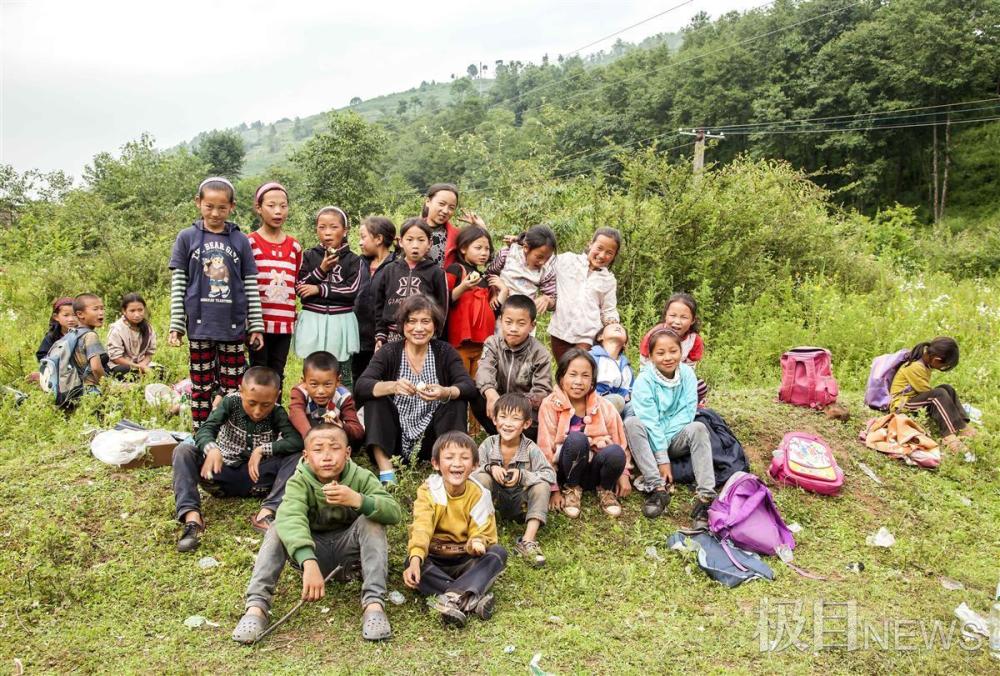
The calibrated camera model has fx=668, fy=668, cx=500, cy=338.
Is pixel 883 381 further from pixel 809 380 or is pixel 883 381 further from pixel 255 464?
pixel 255 464

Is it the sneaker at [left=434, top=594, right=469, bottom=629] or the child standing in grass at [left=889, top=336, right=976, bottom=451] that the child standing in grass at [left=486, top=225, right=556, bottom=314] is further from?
the child standing in grass at [left=889, top=336, right=976, bottom=451]

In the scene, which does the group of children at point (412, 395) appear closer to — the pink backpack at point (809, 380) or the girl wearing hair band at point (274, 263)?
the girl wearing hair band at point (274, 263)

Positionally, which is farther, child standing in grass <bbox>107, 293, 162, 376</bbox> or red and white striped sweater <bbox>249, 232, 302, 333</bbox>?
child standing in grass <bbox>107, 293, 162, 376</bbox>

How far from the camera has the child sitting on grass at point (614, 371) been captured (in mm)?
4961

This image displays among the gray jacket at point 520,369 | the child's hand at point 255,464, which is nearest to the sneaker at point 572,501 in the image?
the gray jacket at point 520,369

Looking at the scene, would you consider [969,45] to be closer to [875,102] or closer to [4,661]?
[875,102]

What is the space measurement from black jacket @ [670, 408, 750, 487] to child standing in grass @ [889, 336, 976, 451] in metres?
2.13

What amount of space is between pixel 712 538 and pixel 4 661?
12.8 feet

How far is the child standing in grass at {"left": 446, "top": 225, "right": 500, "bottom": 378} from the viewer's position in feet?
16.9

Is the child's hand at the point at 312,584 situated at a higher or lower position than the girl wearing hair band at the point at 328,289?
lower

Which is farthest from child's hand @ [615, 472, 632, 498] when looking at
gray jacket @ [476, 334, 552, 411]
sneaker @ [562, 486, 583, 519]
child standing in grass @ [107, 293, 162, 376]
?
child standing in grass @ [107, 293, 162, 376]

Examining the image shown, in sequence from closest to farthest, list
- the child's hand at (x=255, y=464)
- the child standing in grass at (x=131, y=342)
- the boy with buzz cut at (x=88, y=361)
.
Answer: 1. the child's hand at (x=255, y=464)
2. the boy with buzz cut at (x=88, y=361)
3. the child standing in grass at (x=131, y=342)

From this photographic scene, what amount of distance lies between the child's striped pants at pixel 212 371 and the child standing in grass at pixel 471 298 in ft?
5.19

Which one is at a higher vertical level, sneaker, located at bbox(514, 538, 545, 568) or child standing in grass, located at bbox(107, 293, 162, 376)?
child standing in grass, located at bbox(107, 293, 162, 376)
